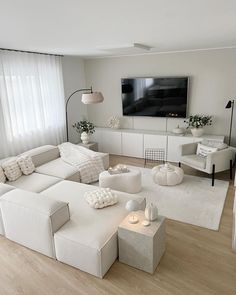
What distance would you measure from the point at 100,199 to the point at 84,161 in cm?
162

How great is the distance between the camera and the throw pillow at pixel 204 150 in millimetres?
4438

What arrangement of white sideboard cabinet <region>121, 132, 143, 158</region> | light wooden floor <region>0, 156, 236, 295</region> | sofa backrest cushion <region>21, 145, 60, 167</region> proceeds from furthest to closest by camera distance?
white sideboard cabinet <region>121, 132, 143, 158</region>, sofa backrest cushion <region>21, 145, 60, 167</region>, light wooden floor <region>0, 156, 236, 295</region>

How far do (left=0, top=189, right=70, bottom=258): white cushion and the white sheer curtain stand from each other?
6.28 feet

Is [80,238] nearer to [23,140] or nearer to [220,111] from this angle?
[23,140]

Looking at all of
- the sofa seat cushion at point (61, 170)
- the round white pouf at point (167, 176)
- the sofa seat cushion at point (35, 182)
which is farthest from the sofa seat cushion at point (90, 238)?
the round white pouf at point (167, 176)

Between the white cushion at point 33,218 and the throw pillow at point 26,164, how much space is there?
107 centimetres

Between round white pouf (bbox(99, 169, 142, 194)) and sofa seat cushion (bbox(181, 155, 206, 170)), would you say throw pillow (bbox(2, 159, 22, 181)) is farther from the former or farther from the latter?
sofa seat cushion (bbox(181, 155, 206, 170))

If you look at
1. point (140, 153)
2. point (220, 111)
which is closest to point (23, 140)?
point (140, 153)

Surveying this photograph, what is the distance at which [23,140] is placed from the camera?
187 inches

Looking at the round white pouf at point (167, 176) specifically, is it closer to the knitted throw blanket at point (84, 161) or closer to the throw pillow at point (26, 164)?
the knitted throw blanket at point (84, 161)

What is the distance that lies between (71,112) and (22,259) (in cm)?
398

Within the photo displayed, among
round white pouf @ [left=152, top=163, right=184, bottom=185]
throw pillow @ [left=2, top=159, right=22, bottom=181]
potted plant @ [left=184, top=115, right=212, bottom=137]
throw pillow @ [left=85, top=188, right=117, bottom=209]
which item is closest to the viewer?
throw pillow @ [left=85, top=188, right=117, bottom=209]

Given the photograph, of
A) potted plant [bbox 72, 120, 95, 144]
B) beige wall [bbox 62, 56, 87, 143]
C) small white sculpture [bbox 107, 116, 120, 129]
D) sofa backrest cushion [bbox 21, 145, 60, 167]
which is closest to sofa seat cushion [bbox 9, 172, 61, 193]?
sofa backrest cushion [bbox 21, 145, 60, 167]

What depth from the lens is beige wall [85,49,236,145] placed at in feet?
16.2
